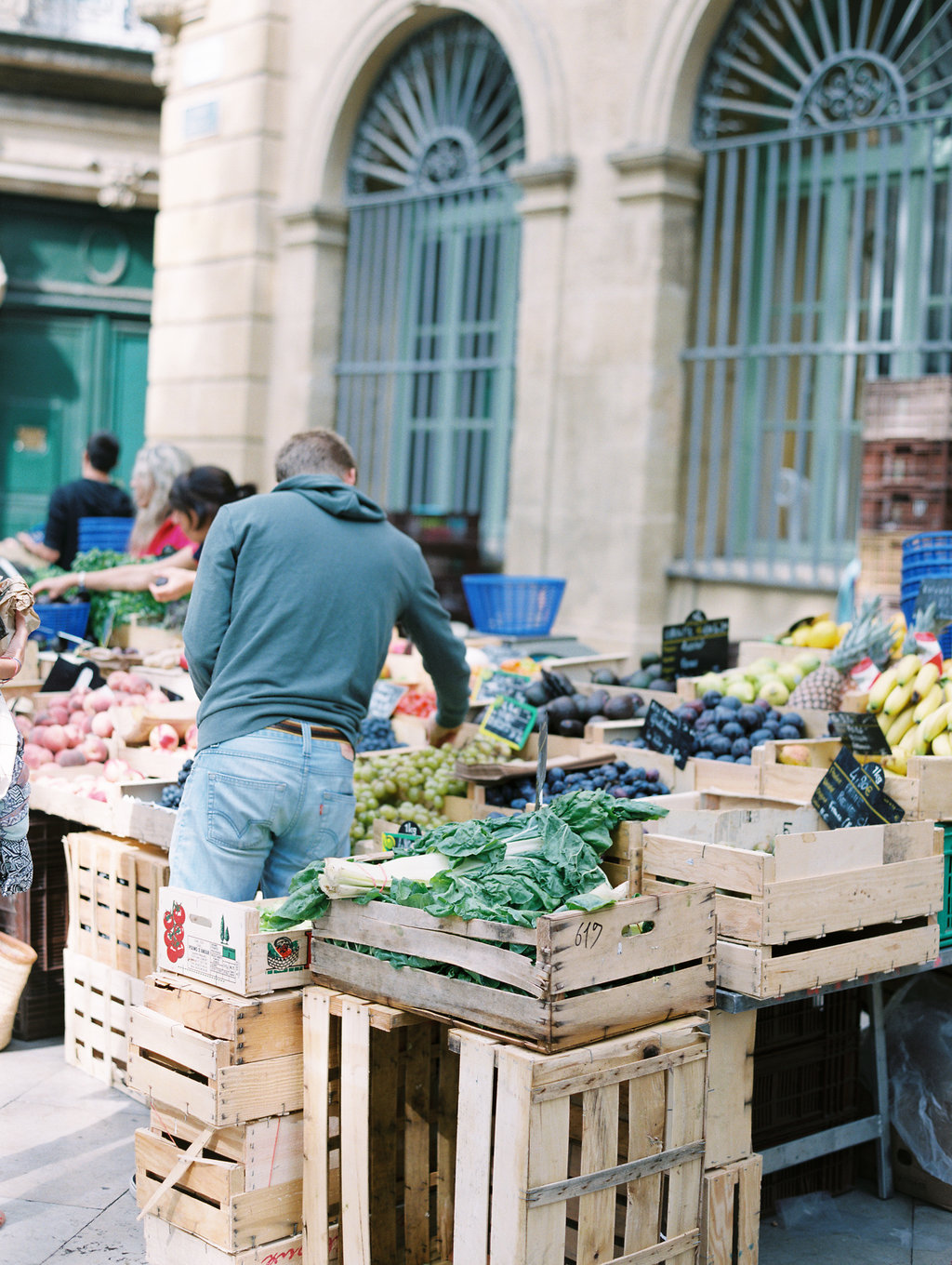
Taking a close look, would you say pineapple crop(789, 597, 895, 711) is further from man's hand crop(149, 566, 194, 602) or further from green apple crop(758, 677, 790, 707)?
man's hand crop(149, 566, 194, 602)

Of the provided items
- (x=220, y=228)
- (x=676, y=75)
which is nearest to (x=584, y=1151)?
(x=676, y=75)

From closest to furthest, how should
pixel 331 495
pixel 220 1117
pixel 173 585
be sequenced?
1. pixel 220 1117
2. pixel 331 495
3. pixel 173 585

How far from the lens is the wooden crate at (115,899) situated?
15.1 feet

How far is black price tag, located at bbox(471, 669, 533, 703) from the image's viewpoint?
516 cm

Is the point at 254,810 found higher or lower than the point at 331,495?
lower

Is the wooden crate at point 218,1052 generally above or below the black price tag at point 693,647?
below

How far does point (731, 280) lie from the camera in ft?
27.5

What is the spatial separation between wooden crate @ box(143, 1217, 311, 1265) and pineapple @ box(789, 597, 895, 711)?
7.89 ft

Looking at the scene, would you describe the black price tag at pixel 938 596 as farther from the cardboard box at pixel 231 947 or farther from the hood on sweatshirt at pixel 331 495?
the cardboard box at pixel 231 947

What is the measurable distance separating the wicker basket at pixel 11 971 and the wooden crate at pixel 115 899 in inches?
23.5

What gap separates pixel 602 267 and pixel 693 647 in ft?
12.3

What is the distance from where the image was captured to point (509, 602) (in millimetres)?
6613

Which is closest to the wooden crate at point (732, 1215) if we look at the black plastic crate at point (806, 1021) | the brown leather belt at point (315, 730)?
the black plastic crate at point (806, 1021)

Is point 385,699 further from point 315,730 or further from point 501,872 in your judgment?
point 501,872
